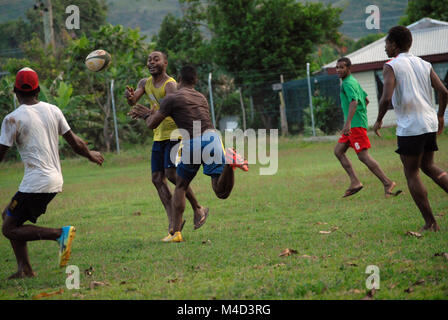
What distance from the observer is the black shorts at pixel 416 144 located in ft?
20.9

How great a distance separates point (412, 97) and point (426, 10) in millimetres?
32607

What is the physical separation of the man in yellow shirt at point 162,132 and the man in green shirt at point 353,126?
3182mm

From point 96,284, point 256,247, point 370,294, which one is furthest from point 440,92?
point 96,284

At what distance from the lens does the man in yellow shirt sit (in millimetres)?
7719

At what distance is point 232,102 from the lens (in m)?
31.5

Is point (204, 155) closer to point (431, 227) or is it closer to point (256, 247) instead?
point (256, 247)

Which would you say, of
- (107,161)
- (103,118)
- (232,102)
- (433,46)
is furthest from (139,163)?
(433,46)

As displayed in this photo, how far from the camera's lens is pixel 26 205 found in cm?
582

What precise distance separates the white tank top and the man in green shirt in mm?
3196

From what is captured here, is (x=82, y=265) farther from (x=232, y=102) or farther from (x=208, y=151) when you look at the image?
(x=232, y=102)

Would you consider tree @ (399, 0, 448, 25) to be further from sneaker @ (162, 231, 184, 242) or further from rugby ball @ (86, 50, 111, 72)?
sneaker @ (162, 231, 184, 242)

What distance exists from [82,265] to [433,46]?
2360cm

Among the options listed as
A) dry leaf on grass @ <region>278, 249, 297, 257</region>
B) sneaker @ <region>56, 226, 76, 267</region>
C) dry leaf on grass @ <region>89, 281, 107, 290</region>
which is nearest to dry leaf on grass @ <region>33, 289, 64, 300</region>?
dry leaf on grass @ <region>89, 281, 107, 290</region>

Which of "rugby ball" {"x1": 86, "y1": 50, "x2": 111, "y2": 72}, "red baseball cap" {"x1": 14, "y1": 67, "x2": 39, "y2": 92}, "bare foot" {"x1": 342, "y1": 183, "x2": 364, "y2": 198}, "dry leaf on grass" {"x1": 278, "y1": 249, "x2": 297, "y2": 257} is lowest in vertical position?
"bare foot" {"x1": 342, "y1": 183, "x2": 364, "y2": 198}
